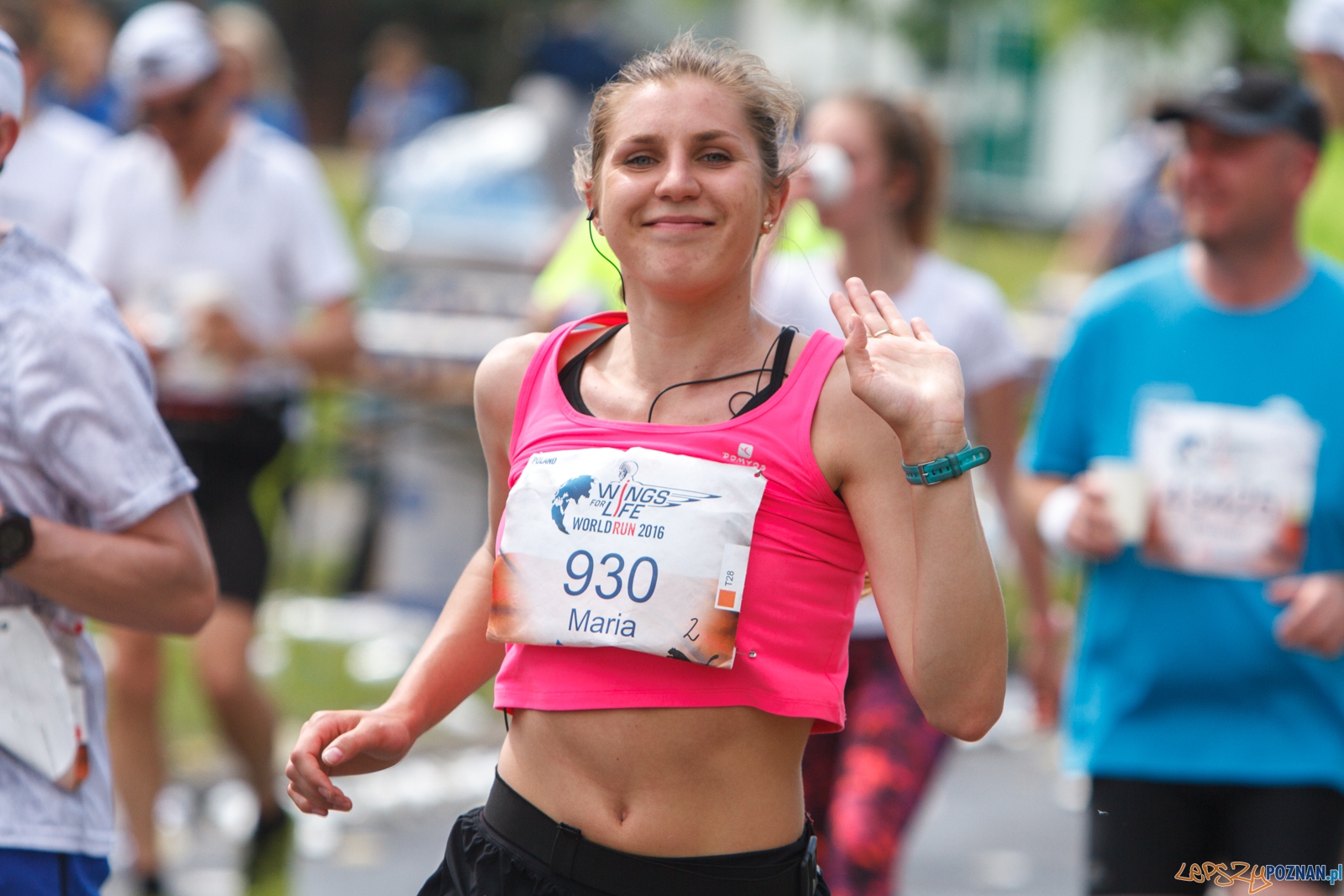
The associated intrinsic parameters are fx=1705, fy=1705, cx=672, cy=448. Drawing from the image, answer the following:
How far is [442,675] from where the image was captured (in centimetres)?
267

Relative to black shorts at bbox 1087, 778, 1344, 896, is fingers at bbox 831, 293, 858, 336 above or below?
above

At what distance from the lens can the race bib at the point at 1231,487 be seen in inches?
144

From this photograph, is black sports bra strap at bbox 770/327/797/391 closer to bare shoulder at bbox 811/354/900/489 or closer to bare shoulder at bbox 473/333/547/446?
bare shoulder at bbox 811/354/900/489

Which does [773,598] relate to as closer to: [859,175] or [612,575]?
[612,575]

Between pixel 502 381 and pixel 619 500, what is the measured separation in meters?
0.38

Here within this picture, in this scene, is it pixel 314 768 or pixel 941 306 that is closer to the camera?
pixel 314 768

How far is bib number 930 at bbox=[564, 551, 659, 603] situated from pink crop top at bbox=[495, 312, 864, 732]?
10 cm

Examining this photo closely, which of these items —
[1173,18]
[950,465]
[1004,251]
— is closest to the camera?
[950,465]

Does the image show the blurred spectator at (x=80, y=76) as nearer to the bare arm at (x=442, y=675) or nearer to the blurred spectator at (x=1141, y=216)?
the blurred spectator at (x=1141, y=216)

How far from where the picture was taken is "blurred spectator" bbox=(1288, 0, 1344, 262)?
15.8 feet

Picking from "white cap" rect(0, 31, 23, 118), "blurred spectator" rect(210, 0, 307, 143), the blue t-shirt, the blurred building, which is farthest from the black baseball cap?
the blurred building

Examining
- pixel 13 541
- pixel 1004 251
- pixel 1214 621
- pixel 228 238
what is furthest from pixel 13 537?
pixel 1004 251

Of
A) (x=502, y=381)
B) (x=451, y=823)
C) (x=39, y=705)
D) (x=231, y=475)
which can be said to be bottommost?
(x=451, y=823)

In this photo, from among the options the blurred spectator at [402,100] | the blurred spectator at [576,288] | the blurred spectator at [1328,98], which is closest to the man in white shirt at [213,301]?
the blurred spectator at [576,288]
